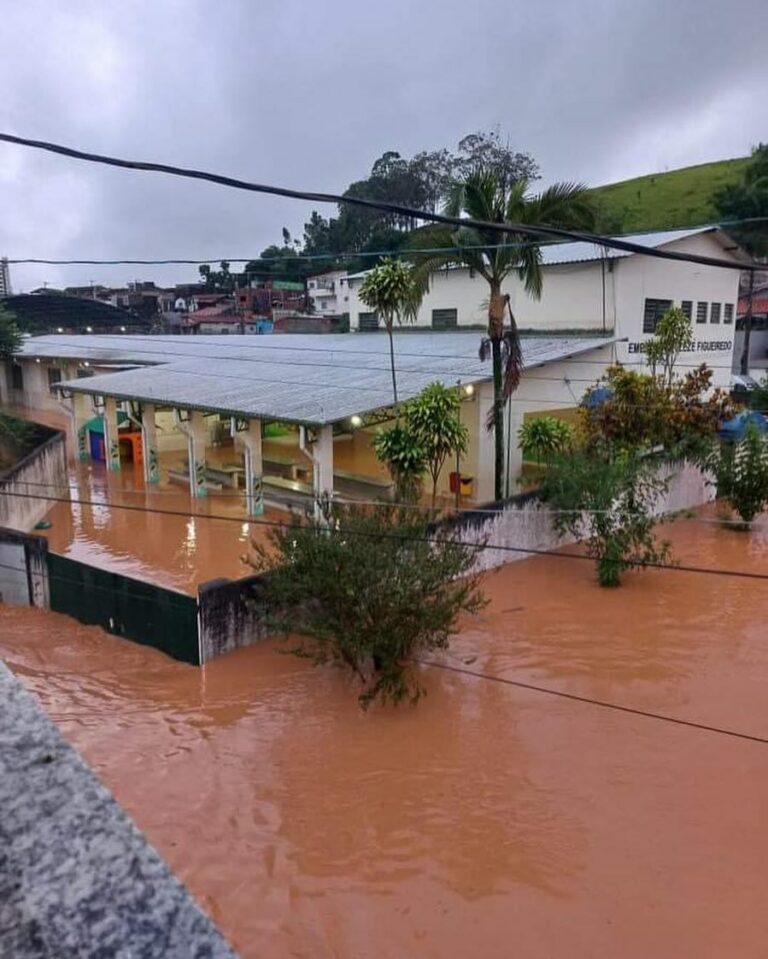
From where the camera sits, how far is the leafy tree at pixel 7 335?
25469mm

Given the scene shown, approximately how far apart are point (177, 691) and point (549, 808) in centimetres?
497

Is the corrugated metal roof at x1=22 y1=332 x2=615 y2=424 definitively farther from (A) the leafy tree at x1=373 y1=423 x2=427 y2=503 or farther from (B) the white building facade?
(B) the white building facade

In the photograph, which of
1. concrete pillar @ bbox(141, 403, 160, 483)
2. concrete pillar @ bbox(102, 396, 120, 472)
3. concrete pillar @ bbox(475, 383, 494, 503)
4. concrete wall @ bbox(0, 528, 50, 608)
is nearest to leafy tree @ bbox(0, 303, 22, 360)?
concrete pillar @ bbox(102, 396, 120, 472)

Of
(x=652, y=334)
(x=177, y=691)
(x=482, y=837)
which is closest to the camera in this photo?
(x=482, y=837)

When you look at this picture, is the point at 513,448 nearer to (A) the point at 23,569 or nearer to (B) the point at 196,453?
(B) the point at 196,453

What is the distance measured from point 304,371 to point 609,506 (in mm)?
9964

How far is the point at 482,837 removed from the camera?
6.53m

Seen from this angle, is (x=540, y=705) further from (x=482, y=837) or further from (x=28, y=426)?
(x=28, y=426)

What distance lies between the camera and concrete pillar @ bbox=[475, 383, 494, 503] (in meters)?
16.7

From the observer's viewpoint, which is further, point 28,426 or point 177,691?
point 28,426

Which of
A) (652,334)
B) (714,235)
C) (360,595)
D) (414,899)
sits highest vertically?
(714,235)

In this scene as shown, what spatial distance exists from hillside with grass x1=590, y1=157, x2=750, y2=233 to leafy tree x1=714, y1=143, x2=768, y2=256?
Answer: 974cm

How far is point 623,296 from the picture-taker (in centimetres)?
1878

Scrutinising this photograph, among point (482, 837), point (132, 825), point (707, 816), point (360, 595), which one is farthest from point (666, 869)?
point (132, 825)
